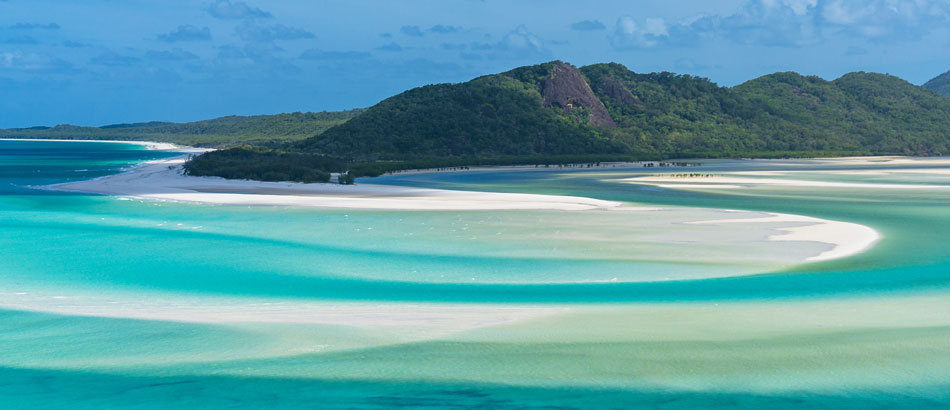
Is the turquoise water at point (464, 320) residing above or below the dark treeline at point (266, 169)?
below

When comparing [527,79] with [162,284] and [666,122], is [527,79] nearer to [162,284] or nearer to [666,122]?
[666,122]

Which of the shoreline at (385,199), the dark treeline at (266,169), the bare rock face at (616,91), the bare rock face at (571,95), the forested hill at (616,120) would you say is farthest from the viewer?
the bare rock face at (616,91)

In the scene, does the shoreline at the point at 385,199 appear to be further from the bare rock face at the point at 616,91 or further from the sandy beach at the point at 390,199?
the bare rock face at the point at 616,91

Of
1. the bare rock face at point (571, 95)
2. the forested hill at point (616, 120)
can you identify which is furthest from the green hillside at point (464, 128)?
the bare rock face at point (571, 95)

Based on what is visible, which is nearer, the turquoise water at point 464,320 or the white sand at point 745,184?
the turquoise water at point 464,320

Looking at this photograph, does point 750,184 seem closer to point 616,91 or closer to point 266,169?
point 266,169

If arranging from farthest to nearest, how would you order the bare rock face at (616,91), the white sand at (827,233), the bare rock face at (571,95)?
1. the bare rock face at (616,91)
2. the bare rock face at (571,95)
3. the white sand at (827,233)

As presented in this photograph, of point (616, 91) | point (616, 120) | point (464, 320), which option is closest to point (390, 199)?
point (464, 320)

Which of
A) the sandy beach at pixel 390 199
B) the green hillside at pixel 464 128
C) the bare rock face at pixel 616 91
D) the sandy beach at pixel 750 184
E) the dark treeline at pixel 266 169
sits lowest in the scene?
the sandy beach at pixel 750 184
